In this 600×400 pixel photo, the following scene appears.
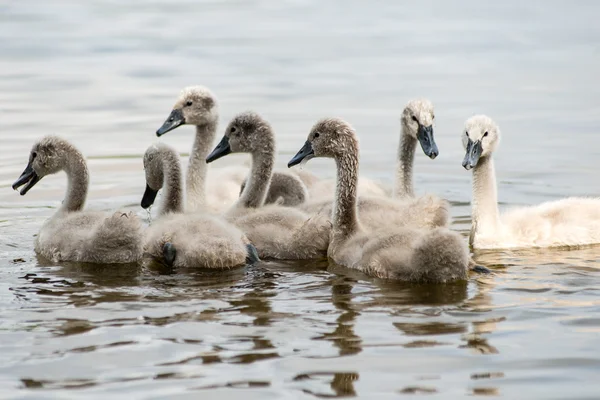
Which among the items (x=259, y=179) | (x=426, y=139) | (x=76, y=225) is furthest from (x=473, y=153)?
(x=76, y=225)

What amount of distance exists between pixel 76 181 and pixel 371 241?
2.81 metres

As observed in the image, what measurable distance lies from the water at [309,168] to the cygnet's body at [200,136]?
1.03 m

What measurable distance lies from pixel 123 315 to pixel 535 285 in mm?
3046

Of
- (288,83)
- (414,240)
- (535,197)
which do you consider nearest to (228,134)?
(414,240)

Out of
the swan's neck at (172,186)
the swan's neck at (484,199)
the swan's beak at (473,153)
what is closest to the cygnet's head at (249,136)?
the swan's neck at (172,186)

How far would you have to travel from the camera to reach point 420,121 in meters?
11.6

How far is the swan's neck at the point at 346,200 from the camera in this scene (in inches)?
401

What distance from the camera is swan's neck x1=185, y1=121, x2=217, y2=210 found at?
1222 cm

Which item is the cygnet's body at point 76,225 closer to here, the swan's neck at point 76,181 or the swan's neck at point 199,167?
the swan's neck at point 76,181

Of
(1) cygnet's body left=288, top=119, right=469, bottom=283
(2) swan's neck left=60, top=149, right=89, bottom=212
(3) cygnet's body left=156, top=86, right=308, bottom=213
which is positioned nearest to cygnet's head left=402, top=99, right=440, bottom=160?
(1) cygnet's body left=288, top=119, right=469, bottom=283

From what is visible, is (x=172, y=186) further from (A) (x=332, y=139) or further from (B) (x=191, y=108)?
(B) (x=191, y=108)

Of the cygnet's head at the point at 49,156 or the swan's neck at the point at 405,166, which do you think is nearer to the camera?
the cygnet's head at the point at 49,156

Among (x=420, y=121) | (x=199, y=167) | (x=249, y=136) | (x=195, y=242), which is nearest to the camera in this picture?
(x=195, y=242)

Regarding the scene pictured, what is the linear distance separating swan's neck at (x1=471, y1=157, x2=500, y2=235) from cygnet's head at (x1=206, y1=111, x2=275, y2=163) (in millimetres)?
1855
